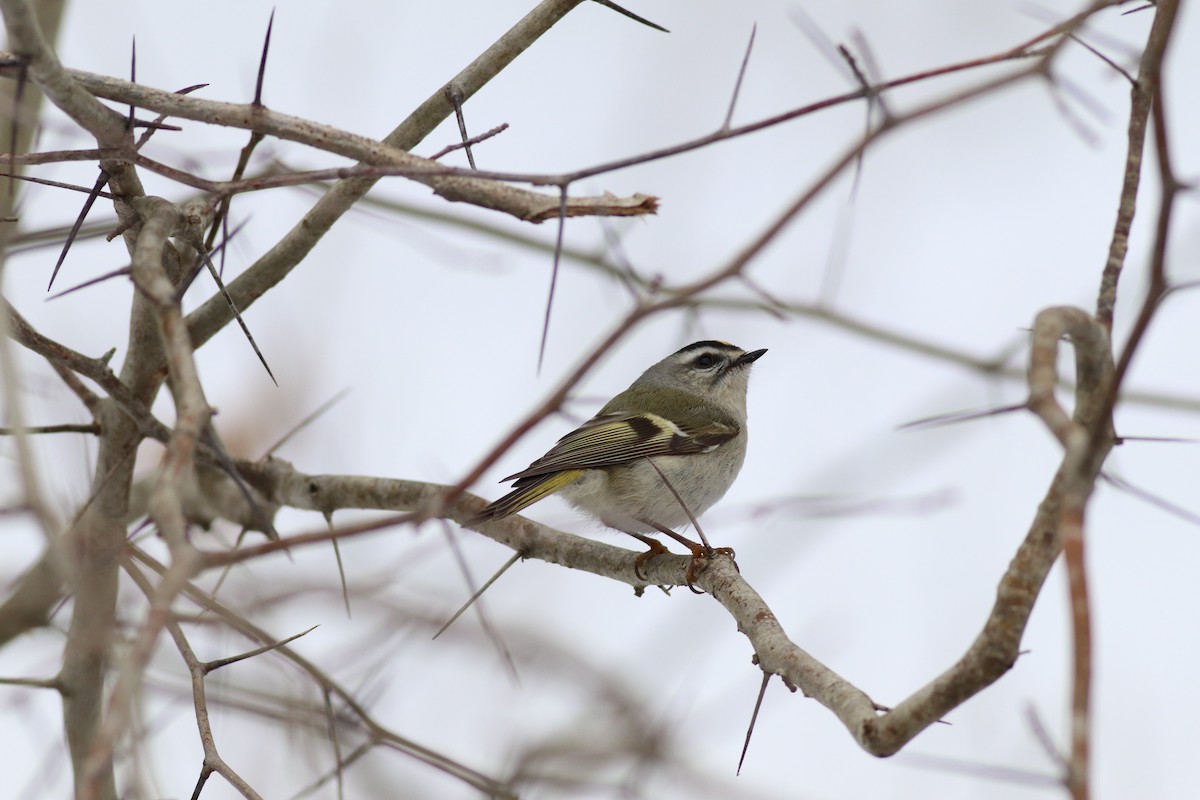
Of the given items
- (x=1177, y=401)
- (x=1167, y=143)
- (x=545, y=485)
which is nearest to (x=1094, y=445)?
(x=1167, y=143)

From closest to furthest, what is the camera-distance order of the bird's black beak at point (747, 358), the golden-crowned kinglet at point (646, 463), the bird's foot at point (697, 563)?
the bird's foot at point (697, 563)
the golden-crowned kinglet at point (646, 463)
the bird's black beak at point (747, 358)

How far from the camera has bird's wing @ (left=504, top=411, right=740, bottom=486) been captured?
3680mm

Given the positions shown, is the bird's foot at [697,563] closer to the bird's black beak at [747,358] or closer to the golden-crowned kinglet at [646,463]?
the golden-crowned kinglet at [646,463]

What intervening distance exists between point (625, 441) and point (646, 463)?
14cm

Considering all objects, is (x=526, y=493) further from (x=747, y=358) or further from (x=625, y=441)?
(x=747, y=358)

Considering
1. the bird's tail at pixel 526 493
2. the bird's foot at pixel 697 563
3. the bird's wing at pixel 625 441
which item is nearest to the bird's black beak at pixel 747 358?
the bird's wing at pixel 625 441

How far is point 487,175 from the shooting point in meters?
1.63

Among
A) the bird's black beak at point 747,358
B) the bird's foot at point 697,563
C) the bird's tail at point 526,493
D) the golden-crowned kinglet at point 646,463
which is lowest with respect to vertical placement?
the bird's foot at point 697,563

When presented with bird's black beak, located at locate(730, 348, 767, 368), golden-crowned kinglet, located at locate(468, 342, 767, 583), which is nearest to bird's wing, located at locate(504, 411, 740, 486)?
golden-crowned kinglet, located at locate(468, 342, 767, 583)

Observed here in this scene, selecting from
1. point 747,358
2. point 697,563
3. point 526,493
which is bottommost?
point 697,563

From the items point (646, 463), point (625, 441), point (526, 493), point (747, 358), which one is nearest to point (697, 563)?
point (526, 493)

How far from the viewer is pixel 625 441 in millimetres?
3838

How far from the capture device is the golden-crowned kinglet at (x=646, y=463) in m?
3.59

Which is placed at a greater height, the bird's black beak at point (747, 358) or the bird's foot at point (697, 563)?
the bird's black beak at point (747, 358)
